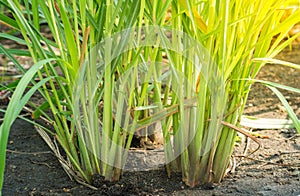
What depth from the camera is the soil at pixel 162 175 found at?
3.52 feet

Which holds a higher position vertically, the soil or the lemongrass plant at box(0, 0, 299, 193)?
the lemongrass plant at box(0, 0, 299, 193)

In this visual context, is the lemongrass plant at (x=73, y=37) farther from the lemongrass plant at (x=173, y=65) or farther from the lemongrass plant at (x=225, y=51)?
the lemongrass plant at (x=225, y=51)

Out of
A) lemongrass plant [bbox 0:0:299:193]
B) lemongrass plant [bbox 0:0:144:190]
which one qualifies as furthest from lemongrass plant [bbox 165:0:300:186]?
lemongrass plant [bbox 0:0:144:190]

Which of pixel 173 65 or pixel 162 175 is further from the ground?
pixel 173 65

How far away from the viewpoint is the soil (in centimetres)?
107

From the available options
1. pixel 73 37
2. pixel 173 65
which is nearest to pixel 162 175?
pixel 173 65

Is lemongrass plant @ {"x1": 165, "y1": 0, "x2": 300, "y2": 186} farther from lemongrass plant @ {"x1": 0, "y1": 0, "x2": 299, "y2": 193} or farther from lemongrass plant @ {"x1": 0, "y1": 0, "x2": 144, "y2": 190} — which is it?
lemongrass plant @ {"x1": 0, "y1": 0, "x2": 144, "y2": 190}

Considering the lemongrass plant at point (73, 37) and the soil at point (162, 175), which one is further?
the soil at point (162, 175)

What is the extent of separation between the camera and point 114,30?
→ 1.05 m

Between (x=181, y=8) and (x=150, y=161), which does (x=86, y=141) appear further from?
(x=181, y=8)

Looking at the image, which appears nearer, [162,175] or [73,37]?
[73,37]

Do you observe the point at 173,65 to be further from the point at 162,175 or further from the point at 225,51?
the point at 162,175

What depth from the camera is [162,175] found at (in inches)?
44.6

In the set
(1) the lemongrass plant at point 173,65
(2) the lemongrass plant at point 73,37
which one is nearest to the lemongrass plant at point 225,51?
(1) the lemongrass plant at point 173,65
